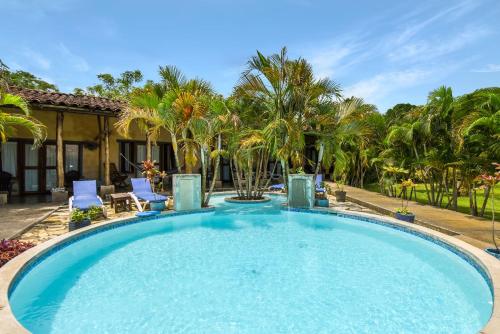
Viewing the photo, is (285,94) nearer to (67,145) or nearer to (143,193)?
(143,193)

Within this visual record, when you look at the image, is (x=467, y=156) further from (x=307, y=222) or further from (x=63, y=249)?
(x=63, y=249)

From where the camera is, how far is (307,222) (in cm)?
977

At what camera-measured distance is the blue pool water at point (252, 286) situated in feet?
13.0

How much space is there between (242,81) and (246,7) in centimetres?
381

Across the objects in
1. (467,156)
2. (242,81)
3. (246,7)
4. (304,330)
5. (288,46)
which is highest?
(246,7)

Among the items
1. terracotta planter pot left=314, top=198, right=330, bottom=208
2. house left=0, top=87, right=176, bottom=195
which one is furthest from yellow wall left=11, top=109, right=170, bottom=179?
terracotta planter pot left=314, top=198, right=330, bottom=208

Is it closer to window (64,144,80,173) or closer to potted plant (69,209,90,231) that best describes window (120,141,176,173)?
window (64,144,80,173)

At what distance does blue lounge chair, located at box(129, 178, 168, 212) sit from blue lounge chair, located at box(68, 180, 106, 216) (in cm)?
120

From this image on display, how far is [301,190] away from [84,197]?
7.36 metres

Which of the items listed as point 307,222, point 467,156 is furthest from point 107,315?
point 467,156

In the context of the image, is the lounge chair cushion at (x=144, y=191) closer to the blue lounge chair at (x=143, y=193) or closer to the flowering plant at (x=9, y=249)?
the blue lounge chair at (x=143, y=193)

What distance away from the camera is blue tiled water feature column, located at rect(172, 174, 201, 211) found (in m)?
10.5

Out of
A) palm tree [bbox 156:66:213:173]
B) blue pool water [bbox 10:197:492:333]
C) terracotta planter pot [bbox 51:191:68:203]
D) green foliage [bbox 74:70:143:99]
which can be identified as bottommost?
blue pool water [bbox 10:197:492:333]

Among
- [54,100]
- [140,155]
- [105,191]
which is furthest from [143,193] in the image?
[140,155]
